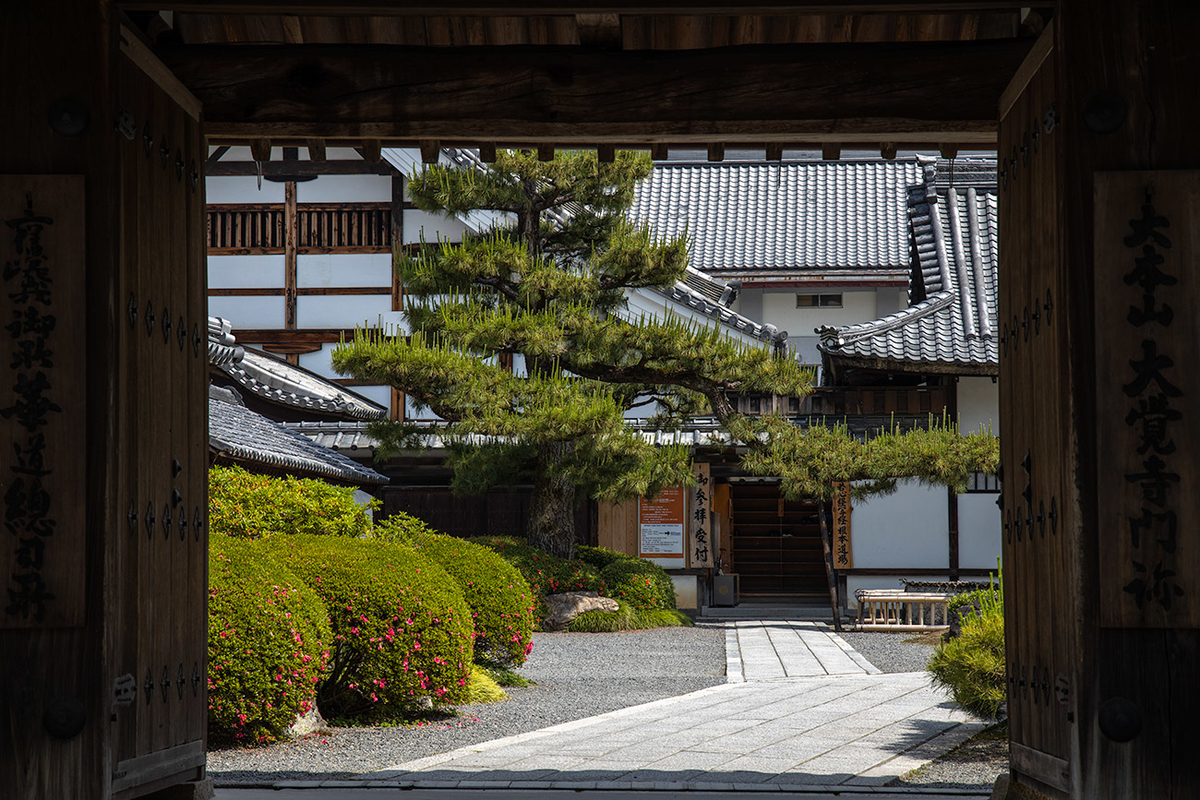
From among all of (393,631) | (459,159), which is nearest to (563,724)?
(393,631)

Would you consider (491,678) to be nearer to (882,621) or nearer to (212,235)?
(882,621)

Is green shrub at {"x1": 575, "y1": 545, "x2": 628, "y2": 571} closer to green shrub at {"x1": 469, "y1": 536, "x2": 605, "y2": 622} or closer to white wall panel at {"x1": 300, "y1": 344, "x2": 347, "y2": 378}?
green shrub at {"x1": 469, "y1": 536, "x2": 605, "y2": 622}

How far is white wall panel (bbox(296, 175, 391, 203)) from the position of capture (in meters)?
20.9

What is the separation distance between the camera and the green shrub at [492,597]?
10180 mm

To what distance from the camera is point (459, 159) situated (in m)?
19.3

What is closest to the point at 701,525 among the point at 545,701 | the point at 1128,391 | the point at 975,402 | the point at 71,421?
the point at 975,402

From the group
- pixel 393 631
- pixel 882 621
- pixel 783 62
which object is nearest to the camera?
pixel 783 62

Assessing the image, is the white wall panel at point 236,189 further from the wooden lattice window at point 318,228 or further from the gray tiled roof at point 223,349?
the gray tiled roof at point 223,349

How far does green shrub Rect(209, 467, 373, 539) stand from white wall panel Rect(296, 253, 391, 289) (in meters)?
9.04

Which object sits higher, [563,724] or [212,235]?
[212,235]

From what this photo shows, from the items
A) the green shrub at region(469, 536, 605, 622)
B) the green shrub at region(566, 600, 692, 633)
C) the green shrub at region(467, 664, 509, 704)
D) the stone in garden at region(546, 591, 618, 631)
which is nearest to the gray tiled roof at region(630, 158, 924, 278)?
the green shrub at region(566, 600, 692, 633)

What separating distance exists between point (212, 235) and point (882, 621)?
1282 centimetres

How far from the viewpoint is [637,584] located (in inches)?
675

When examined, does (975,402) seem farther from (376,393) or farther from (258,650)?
(258,650)
